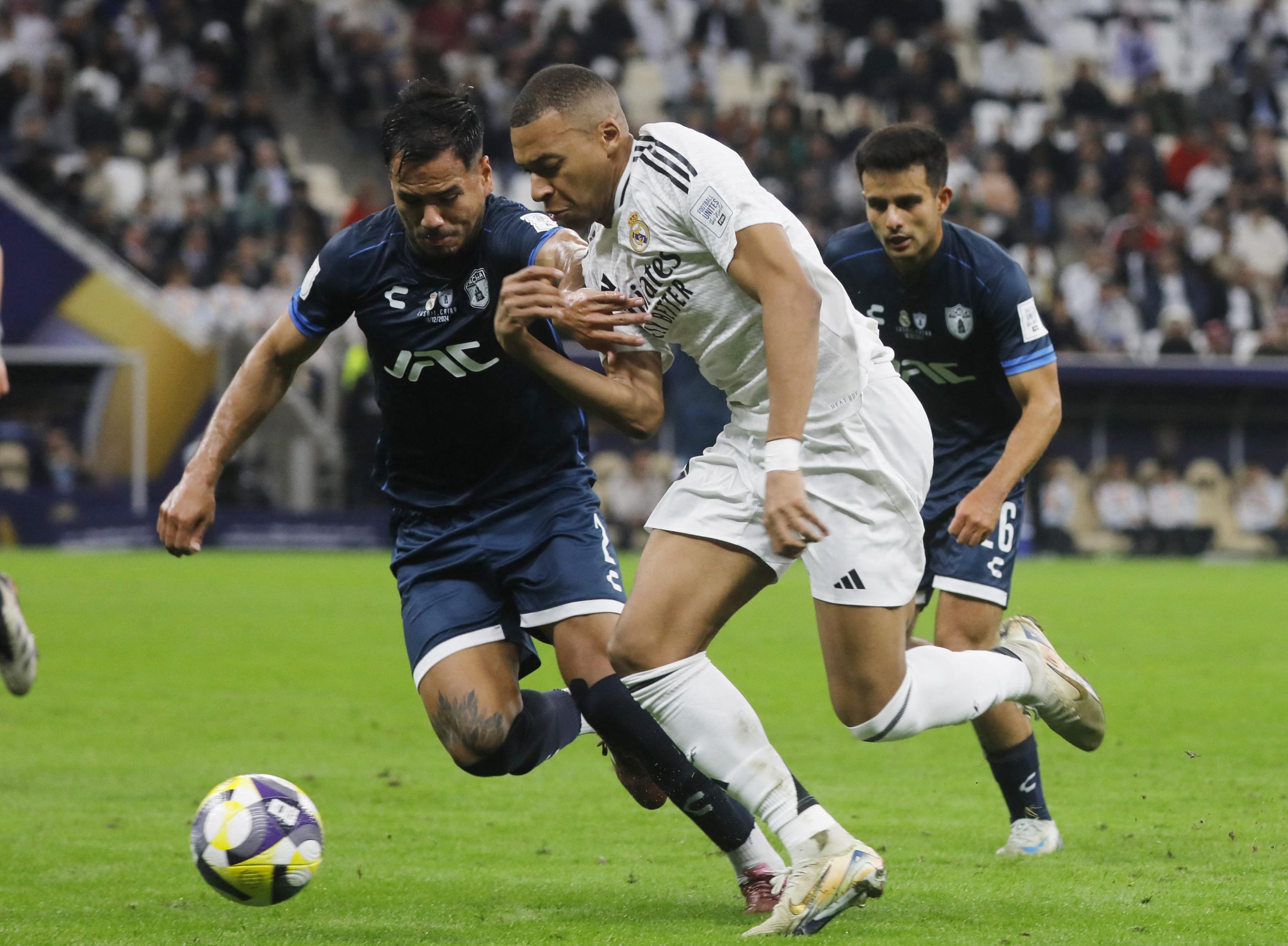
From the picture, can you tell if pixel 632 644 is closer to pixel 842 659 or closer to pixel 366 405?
pixel 842 659

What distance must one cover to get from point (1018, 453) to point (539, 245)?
1.68 meters

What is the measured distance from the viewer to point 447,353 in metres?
5.26

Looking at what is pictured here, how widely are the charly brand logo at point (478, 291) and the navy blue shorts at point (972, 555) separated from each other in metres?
1.70

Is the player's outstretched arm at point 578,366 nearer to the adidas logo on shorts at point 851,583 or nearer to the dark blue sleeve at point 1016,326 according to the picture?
the adidas logo on shorts at point 851,583

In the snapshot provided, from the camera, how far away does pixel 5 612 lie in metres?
5.84

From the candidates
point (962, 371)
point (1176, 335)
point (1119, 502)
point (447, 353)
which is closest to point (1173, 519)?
point (1119, 502)

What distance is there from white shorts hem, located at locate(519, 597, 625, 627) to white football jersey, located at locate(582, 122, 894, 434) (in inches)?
29.3

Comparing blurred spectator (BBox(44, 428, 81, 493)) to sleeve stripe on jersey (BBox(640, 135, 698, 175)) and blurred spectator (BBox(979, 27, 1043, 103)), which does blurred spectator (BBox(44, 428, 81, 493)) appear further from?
sleeve stripe on jersey (BBox(640, 135, 698, 175))

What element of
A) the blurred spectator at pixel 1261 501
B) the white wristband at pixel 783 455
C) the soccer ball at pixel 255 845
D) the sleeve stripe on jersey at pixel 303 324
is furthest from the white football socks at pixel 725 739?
the blurred spectator at pixel 1261 501

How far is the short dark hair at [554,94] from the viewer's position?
4.57 metres

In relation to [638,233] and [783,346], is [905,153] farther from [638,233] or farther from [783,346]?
[783,346]

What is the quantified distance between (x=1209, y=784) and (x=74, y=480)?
49.7ft

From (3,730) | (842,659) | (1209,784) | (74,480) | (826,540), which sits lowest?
(74,480)

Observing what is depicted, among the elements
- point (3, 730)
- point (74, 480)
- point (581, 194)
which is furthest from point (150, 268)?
point (581, 194)
